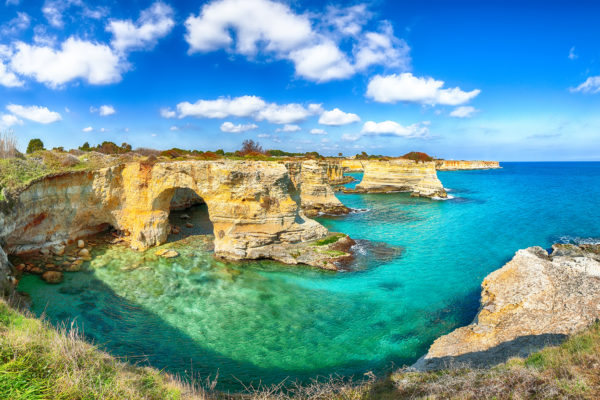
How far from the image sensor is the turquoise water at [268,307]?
986cm

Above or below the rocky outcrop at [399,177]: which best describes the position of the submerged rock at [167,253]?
below

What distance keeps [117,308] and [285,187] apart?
37.0 ft

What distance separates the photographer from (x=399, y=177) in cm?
5353

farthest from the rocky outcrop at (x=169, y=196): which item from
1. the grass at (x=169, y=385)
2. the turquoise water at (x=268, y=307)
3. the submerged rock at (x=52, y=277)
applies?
the grass at (x=169, y=385)

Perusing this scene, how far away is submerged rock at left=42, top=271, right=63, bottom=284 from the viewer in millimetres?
13828

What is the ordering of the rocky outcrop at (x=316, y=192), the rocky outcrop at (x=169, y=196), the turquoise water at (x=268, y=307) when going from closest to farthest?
1. the turquoise water at (x=268, y=307)
2. the rocky outcrop at (x=169, y=196)
3. the rocky outcrop at (x=316, y=192)

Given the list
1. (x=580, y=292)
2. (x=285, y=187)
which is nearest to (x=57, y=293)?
(x=285, y=187)

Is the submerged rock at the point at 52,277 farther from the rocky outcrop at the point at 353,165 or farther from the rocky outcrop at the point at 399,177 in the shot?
the rocky outcrop at the point at 353,165

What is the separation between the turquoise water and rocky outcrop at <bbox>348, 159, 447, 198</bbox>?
29292 mm

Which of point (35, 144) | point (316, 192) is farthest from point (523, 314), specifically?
point (35, 144)

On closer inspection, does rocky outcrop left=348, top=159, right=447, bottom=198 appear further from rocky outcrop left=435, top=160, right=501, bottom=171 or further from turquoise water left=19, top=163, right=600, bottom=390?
rocky outcrop left=435, top=160, right=501, bottom=171

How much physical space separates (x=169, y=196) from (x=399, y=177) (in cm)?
4326

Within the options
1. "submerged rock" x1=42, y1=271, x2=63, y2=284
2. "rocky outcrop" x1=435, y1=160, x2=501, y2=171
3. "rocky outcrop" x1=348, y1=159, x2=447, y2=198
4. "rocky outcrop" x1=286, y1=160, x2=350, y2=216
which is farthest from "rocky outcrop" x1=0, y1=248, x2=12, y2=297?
"rocky outcrop" x1=435, y1=160, x2=501, y2=171

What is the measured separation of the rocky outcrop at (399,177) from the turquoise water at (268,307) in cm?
2929
